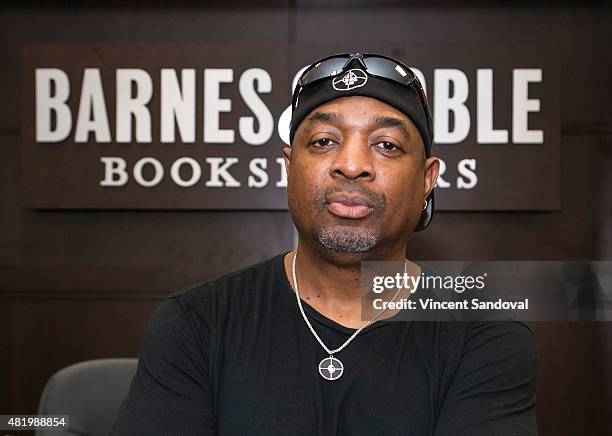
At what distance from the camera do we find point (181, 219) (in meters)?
1.87

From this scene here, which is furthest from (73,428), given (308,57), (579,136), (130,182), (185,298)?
(579,136)

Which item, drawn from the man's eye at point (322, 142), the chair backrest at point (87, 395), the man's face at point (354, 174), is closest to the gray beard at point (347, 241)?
the man's face at point (354, 174)

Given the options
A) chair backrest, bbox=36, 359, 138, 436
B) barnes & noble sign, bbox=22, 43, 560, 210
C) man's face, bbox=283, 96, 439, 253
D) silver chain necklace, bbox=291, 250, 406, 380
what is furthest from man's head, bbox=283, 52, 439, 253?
barnes & noble sign, bbox=22, 43, 560, 210

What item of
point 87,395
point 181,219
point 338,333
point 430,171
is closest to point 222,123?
point 181,219

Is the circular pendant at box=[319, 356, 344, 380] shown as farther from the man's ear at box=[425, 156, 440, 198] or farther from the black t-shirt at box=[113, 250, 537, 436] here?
the man's ear at box=[425, 156, 440, 198]

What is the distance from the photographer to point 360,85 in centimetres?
97

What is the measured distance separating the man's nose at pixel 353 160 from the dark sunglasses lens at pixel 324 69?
97 mm

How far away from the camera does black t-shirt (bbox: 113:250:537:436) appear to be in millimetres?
867

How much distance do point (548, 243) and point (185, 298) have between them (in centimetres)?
111

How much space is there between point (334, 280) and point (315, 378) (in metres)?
0.15

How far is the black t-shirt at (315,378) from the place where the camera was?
0.87 m

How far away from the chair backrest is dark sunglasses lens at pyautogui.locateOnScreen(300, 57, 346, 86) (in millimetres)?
639

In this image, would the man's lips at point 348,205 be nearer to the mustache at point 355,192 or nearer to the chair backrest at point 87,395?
the mustache at point 355,192

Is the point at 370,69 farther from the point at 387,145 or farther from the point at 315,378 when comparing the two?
the point at 315,378
